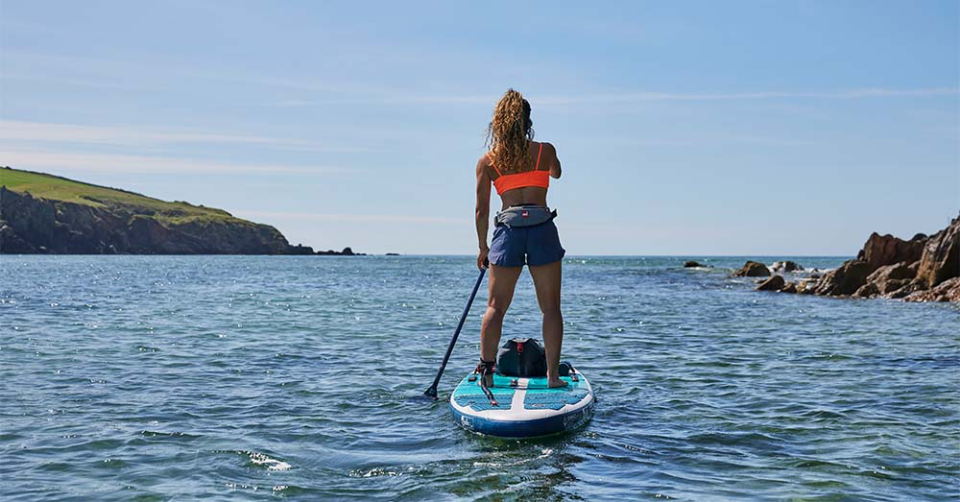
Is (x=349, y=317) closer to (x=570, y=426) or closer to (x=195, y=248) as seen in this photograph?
(x=570, y=426)

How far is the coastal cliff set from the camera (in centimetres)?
3256

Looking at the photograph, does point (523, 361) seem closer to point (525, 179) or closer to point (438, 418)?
point (438, 418)

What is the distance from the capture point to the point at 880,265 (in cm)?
3950

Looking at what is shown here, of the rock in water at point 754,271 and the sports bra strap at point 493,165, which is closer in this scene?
the sports bra strap at point 493,165

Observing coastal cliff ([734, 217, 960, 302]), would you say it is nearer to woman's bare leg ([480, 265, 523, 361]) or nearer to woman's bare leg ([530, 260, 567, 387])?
woman's bare leg ([530, 260, 567, 387])

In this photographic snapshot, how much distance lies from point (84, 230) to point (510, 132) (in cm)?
17721

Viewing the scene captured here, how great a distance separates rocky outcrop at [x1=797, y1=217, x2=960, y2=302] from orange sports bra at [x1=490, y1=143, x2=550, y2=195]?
27.4 meters

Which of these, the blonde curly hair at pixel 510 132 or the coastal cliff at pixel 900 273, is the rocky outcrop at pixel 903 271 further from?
the blonde curly hair at pixel 510 132

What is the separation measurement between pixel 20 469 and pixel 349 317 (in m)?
19.1

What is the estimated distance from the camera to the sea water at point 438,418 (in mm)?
7258

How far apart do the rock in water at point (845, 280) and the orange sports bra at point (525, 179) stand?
32.8 metres

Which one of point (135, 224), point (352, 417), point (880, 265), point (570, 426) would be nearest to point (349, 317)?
point (352, 417)

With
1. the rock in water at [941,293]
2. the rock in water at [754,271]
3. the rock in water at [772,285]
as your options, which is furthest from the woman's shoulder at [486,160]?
the rock in water at [754,271]

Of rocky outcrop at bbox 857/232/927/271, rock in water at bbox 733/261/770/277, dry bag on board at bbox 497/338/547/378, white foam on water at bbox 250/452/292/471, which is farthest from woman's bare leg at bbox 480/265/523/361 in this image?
rock in water at bbox 733/261/770/277
